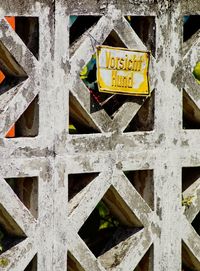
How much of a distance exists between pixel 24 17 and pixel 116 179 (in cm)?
81

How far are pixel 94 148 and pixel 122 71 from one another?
1.20 ft

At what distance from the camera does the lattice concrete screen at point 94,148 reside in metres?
4.22

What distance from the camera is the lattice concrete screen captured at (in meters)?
4.22

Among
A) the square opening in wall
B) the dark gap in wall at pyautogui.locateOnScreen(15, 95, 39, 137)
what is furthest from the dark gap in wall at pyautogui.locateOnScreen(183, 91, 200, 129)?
the dark gap in wall at pyautogui.locateOnScreen(15, 95, 39, 137)

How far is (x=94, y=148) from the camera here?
175 inches

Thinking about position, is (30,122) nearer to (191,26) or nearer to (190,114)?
(190,114)

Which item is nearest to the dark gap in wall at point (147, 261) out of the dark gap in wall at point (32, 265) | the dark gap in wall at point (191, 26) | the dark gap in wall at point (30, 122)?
the dark gap in wall at point (32, 265)

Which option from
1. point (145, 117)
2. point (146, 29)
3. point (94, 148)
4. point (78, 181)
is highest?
point (146, 29)

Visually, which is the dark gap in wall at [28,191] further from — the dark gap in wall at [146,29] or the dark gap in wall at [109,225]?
the dark gap in wall at [146,29]

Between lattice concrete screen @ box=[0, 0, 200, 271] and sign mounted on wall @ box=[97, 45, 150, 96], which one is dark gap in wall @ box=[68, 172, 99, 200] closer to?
lattice concrete screen @ box=[0, 0, 200, 271]

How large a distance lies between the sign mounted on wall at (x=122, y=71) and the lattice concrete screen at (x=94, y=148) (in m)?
0.05

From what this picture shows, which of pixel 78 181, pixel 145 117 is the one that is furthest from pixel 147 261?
pixel 145 117

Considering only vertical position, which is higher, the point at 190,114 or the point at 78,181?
the point at 190,114

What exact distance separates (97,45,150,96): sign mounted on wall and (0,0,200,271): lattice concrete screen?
0.05 m
